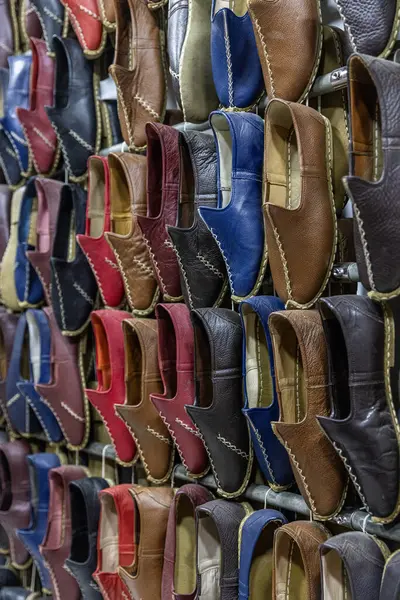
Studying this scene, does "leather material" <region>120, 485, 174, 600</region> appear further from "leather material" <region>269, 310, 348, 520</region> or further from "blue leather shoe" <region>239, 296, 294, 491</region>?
"leather material" <region>269, 310, 348, 520</region>

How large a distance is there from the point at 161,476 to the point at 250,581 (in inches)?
13.6

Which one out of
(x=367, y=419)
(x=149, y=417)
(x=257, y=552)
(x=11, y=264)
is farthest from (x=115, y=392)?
(x=367, y=419)

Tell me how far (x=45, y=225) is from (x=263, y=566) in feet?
3.28

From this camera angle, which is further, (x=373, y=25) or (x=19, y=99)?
(x=19, y=99)

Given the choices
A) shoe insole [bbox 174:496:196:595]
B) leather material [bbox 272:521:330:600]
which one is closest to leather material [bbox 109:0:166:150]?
shoe insole [bbox 174:496:196:595]

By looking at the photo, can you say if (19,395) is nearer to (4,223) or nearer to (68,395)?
(68,395)

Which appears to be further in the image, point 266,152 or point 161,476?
point 161,476

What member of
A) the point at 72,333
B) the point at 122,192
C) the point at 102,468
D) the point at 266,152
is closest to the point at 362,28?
the point at 266,152

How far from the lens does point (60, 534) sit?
6.41ft

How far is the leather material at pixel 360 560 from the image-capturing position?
118cm

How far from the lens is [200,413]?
56.3 inches

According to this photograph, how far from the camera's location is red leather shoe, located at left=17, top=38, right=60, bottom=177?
79.8 inches

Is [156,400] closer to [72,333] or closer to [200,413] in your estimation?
[200,413]

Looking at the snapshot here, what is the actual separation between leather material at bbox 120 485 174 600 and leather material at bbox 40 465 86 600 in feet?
1.00
